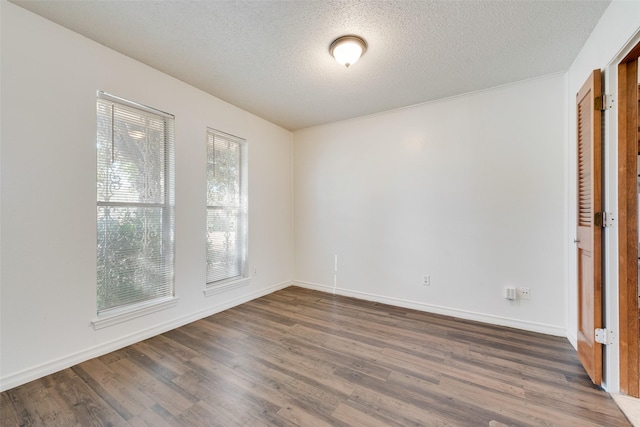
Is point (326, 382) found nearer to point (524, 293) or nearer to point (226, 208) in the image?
point (524, 293)

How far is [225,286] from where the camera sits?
3361 mm

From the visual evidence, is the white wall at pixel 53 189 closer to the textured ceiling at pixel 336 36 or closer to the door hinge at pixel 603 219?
the textured ceiling at pixel 336 36

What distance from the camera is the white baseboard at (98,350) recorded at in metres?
1.84

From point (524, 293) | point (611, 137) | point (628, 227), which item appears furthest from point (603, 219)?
point (524, 293)

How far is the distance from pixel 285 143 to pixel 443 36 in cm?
282

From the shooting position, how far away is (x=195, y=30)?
204 cm

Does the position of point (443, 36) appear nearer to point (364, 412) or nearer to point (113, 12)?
point (113, 12)

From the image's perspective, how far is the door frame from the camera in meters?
1.66

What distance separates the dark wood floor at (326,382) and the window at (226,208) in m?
0.89

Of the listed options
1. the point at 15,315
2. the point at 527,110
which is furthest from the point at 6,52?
the point at 527,110

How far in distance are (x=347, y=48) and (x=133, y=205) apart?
2.42 metres

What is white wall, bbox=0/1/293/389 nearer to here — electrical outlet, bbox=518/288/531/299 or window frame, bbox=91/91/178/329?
window frame, bbox=91/91/178/329

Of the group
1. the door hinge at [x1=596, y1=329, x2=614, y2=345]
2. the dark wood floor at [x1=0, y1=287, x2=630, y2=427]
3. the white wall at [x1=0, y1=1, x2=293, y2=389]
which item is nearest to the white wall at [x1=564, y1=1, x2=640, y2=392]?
the door hinge at [x1=596, y1=329, x2=614, y2=345]

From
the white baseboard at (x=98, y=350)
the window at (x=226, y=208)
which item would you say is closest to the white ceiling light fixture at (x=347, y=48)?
the window at (x=226, y=208)
